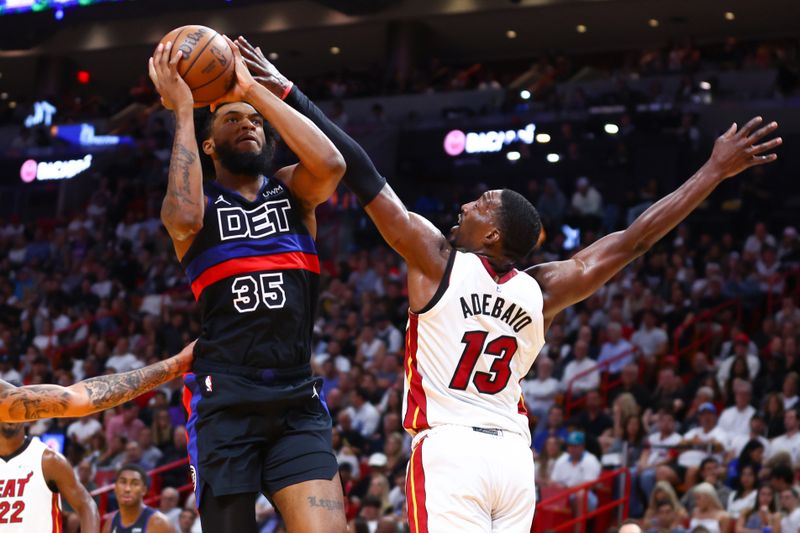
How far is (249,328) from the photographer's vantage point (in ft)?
17.4

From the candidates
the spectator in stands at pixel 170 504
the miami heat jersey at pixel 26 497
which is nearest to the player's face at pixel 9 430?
the miami heat jersey at pixel 26 497

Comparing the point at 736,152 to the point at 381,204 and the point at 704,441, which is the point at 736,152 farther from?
the point at 704,441

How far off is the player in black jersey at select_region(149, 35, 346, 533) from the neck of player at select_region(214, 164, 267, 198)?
0.05 meters

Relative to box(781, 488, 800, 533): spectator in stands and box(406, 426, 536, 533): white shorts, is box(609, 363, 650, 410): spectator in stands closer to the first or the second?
box(781, 488, 800, 533): spectator in stands

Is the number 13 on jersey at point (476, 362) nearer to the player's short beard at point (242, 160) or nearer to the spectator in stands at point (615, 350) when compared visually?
the player's short beard at point (242, 160)

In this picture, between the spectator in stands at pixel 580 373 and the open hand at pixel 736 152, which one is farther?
the spectator in stands at pixel 580 373

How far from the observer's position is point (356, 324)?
1830cm

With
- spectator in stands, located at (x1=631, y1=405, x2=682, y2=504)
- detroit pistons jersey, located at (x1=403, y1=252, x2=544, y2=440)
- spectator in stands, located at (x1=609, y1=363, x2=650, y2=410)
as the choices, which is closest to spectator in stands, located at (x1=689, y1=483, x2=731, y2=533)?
spectator in stands, located at (x1=631, y1=405, x2=682, y2=504)

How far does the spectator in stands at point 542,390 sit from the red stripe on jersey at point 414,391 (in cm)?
990

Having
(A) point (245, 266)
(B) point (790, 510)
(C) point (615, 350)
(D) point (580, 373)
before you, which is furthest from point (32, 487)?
(C) point (615, 350)

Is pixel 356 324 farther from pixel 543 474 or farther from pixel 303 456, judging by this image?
pixel 303 456

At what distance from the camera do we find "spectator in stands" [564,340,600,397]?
1538cm

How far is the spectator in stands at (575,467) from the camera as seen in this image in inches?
524


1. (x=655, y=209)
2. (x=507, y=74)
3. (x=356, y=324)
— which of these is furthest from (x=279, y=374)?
(x=507, y=74)
